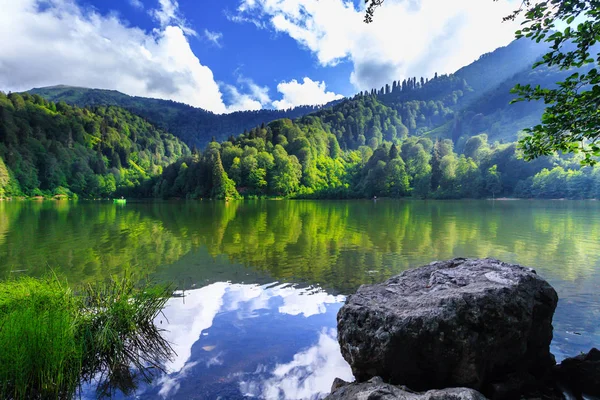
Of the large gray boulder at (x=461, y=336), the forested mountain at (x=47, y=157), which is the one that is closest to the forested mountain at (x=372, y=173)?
the forested mountain at (x=47, y=157)

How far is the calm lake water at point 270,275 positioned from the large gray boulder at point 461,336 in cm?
145

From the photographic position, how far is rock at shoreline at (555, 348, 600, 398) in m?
5.58

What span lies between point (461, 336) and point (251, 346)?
4.86 metres

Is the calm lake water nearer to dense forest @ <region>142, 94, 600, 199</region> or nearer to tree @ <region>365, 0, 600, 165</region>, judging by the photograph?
tree @ <region>365, 0, 600, 165</region>

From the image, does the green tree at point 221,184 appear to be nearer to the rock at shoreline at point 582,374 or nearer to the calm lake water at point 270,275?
the calm lake water at point 270,275

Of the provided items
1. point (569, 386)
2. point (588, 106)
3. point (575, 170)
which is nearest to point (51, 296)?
point (569, 386)

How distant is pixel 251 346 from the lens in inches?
316

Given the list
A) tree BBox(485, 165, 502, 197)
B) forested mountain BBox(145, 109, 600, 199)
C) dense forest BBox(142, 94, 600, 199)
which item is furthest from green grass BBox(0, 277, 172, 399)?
tree BBox(485, 165, 502, 197)

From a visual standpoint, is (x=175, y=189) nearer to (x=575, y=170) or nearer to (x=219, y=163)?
(x=219, y=163)

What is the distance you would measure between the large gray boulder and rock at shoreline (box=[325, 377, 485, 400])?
2.54 feet

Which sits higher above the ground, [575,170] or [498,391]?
[575,170]

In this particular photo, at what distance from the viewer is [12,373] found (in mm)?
4789

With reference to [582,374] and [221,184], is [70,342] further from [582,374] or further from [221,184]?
[221,184]

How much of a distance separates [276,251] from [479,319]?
16.1m
